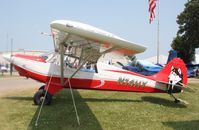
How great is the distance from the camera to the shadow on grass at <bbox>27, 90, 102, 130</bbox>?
6750 millimetres

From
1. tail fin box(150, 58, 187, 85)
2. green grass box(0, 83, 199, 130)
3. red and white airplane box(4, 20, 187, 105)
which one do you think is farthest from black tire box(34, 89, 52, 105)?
tail fin box(150, 58, 187, 85)

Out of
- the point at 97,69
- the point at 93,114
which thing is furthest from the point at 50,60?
the point at 93,114

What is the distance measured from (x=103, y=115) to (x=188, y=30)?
128 ft

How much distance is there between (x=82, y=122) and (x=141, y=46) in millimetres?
2809

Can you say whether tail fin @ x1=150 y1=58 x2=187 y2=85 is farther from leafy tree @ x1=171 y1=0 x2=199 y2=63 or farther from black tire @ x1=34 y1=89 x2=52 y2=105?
leafy tree @ x1=171 y1=0 x2=199 y2=63

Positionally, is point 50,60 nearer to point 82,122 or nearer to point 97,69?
point 97,69

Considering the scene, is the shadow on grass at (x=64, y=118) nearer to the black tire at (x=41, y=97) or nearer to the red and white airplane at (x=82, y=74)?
the black tire at (x=41, y=97)

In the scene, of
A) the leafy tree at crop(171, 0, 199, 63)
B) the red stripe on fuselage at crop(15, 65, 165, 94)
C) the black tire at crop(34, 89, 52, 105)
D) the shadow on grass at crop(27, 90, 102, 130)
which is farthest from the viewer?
the leafy tree at crop(171, 0, 199, 63)

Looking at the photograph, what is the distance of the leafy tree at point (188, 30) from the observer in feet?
140

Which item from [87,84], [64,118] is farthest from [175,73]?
[64,118]

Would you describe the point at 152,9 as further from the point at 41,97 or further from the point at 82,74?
the point at 41,97

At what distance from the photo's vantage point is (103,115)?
26.7ft

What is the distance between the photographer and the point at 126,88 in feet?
35.2

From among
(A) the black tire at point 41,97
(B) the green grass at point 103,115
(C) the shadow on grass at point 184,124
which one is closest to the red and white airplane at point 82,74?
→ (A) the black tire at point 41,97
